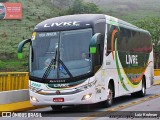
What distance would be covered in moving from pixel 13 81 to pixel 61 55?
3350mm

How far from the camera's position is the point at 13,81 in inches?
707

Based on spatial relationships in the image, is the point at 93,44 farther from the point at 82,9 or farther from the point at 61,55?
the point at 82,9

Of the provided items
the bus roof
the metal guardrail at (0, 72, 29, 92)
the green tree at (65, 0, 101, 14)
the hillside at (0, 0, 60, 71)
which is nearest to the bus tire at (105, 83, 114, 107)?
the bus roof

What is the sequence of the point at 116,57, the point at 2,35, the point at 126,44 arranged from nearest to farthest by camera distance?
the point at 116,57 < the point at 126,44 < the point at 2,35

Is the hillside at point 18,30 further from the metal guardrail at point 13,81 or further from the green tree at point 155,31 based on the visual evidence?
the metal guardrail at point 13,81

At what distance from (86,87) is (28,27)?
73.9 m

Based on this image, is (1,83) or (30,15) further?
(30,15)

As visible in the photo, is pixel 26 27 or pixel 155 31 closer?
pixel 155 31

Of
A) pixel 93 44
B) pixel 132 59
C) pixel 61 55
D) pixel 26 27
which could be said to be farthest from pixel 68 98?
pixel 26 27

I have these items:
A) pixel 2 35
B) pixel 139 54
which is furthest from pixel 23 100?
pixel 2 35

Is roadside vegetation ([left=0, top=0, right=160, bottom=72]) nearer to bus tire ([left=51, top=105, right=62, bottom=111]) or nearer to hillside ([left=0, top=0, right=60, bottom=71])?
hillside ([left=0, top=0, right=60, bottom=71])

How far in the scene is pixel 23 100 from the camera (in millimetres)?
17188

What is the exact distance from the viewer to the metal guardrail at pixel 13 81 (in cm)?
1748

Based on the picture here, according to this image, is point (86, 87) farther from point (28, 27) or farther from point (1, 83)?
point (28, 27)
